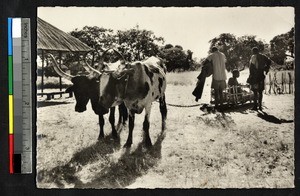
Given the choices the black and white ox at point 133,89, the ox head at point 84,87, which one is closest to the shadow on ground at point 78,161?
the black and white ox at point 133,89

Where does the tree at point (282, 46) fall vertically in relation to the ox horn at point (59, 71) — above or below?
above

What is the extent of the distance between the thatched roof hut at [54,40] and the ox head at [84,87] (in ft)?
0.29

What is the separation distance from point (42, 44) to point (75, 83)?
0.37 metres

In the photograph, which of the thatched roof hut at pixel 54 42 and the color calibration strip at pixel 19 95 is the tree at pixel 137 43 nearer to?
the thatched roof hut at pixel 54 42

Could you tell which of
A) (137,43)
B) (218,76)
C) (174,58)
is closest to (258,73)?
(218,76)

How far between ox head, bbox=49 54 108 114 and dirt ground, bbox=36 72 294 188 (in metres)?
0.05

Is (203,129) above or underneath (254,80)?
underneath

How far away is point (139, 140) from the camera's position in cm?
278

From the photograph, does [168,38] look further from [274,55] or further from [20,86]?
[20,86]

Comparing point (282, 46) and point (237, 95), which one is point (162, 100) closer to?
point (237, 95)

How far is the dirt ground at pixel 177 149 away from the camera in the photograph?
2.73 meters

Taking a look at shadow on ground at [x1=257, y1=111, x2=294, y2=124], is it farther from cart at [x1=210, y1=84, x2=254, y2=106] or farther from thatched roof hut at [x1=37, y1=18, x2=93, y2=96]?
thatched roof hut at [x1=37, y1=18, x2=93, y2=96]

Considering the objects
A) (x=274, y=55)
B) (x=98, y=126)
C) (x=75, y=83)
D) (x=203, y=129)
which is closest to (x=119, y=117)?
(x=98, y=126)

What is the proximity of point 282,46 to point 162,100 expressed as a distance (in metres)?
0.97
